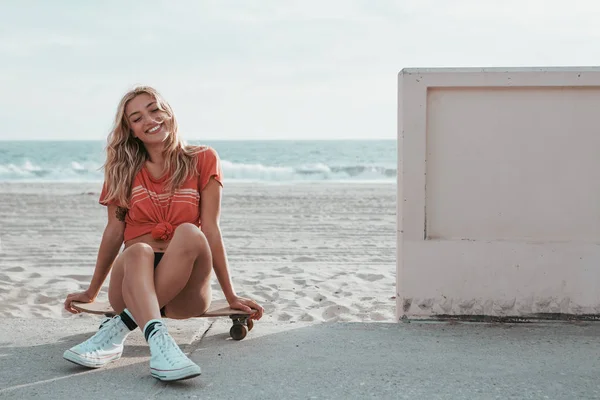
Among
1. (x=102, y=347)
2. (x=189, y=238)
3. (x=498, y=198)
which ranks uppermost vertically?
(x=498, y=198)

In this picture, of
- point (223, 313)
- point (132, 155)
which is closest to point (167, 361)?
point (223, 313)

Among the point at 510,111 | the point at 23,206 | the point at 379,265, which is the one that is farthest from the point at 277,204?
the point at 510,111

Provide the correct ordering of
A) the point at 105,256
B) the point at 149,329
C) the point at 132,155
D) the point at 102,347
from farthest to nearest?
the point at 132,155 < the point at 105,256 < the point at 102,347 < the point at 149,329

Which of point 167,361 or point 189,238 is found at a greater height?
point 189,238

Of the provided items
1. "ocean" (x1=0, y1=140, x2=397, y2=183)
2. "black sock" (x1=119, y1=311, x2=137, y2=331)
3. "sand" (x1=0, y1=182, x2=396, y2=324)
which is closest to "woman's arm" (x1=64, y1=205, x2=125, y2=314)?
"black sock" (x1=119, y1=311, x2=137, y2=331)

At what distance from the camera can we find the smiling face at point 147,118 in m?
3.69

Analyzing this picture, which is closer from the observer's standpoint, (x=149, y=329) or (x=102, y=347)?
(x=149, y=329)

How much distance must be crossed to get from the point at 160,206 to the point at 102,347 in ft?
2.51

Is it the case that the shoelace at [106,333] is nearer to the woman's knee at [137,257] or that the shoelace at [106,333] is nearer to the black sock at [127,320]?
the black sock at [127,320]

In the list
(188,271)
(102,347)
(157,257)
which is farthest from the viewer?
(157,257)

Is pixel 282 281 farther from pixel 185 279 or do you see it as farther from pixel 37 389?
pixel 37 389

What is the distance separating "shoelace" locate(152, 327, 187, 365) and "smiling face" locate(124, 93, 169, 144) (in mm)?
1060

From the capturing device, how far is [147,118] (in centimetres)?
368

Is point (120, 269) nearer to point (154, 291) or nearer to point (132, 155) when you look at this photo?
point (154, 291)
